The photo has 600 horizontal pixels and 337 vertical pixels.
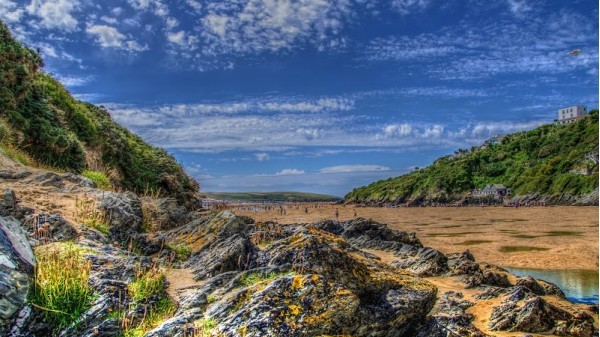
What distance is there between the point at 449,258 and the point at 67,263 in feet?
52.6

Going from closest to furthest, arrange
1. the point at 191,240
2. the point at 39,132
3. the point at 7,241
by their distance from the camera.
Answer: the point at 7,241 < the point at 191,240 < the point at 39,132

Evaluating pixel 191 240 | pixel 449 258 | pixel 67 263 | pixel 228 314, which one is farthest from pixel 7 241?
pixel 449 258

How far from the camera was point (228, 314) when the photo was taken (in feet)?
17.2

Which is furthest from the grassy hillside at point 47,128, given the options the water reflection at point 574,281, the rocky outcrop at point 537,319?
the water reflection at point 574,281

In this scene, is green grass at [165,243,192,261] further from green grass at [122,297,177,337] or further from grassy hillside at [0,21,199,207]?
grassy hillside at [0,21,199,207]

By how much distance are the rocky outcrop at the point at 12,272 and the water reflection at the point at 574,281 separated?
16.1 metres

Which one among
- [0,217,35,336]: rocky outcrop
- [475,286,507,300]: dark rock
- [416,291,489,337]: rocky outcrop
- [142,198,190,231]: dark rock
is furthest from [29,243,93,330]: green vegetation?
[475,286,507,300]: dark rock

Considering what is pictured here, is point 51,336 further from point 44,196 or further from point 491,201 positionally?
point 491,201

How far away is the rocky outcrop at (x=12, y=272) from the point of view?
4508 mm

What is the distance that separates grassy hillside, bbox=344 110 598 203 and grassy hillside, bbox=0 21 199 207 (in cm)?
7867

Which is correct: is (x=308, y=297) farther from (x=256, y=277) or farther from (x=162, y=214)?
(x=162, y=214)

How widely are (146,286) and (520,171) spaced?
123936mm

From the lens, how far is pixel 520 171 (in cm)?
11231

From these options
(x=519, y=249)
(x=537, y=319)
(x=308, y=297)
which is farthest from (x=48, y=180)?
(x=519, y=249)
